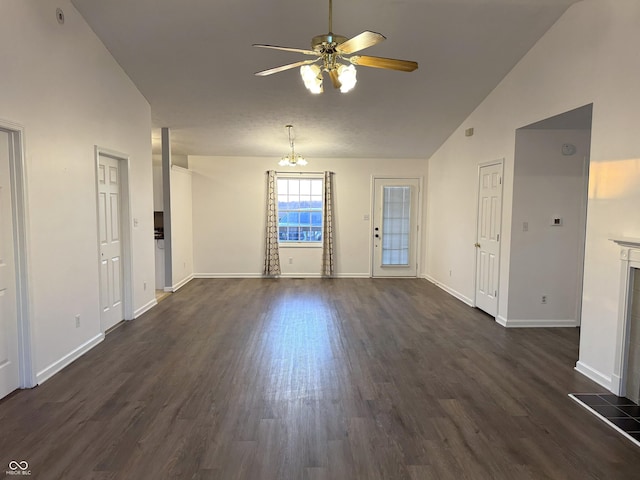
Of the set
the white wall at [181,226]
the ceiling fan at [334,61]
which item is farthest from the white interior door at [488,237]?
the white wall at [181,226]

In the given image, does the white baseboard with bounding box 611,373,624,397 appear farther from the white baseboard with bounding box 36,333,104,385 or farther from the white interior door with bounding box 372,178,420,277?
the white interior door with bounding box 372,178,420,277

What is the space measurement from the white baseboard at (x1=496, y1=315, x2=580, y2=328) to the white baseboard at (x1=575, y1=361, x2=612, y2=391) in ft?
3.89

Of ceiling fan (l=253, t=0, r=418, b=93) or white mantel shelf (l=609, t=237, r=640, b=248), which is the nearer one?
ceiling fan (l=253, t=0, r=418, b=93)

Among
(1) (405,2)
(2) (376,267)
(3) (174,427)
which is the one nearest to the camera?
(3) (174,427)

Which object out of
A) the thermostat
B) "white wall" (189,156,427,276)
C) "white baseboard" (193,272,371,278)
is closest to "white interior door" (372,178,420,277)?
"white wall" (189,156,427,276)

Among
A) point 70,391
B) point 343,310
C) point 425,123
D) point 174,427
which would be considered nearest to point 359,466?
point 174,427

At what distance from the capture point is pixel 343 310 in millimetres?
5438

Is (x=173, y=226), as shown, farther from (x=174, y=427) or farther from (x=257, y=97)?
(x=174, y=427)

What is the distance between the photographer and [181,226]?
23.0 feet

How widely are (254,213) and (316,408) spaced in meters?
5.47

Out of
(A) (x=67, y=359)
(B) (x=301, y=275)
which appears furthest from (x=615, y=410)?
(B) (x=301, y=275)

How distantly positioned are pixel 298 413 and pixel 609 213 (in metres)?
2.90

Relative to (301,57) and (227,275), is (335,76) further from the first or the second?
(227,275)

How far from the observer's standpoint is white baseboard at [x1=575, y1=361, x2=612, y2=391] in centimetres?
312
